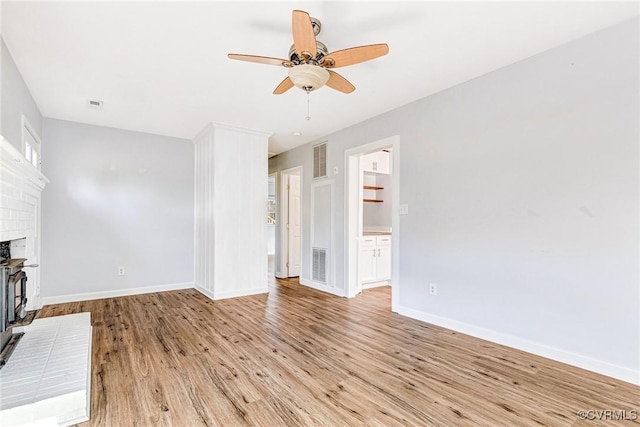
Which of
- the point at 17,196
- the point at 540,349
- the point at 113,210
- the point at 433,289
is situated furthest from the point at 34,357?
the point at 540,349

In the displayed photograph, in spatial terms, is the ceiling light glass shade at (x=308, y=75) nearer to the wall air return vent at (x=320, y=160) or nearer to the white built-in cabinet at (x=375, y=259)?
the wall air return vent at (x=320, y=160)

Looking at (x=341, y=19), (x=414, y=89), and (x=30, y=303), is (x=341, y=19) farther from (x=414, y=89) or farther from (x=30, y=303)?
(x=30, y=303)

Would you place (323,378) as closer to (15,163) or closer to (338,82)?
(338,82)

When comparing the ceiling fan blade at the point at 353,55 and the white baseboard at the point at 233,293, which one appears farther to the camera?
the white baseboard at the point at 233,293

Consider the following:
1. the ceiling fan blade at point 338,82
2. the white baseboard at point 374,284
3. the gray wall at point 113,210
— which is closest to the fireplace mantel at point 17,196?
the gray wall at point 113,210

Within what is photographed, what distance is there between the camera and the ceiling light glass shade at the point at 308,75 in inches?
87.2

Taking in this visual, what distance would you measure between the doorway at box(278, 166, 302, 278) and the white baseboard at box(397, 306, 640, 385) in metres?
3.22

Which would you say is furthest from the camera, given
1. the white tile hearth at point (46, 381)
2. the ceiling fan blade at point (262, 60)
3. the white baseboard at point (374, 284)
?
the white baseboard at point (374, 284)

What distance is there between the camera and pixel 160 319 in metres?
3.60

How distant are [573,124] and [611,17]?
733mm

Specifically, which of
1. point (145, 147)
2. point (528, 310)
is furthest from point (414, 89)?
point (145, 147)

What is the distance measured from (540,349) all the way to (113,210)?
218 inches

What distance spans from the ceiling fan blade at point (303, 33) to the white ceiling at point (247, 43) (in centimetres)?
28

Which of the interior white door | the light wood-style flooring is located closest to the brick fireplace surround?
the light wood-style flooring
